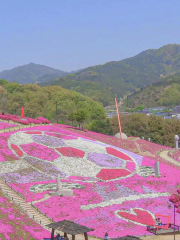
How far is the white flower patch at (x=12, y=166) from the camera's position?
158ft

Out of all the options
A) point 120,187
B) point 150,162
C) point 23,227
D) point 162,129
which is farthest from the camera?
point 162,129

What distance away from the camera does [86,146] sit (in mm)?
64375

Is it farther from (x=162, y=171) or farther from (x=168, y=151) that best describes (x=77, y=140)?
(x=168, y=151)

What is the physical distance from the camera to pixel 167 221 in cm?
3806

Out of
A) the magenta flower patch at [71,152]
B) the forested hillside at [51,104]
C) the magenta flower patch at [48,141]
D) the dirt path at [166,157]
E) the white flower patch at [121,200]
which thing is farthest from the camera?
the forested hillside at [51,104]

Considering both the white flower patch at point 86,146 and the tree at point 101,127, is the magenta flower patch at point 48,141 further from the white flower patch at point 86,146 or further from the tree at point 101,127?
the tree at point 101,127

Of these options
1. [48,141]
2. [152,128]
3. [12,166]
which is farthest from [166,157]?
[12,166]

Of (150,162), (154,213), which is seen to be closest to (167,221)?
(154,213)

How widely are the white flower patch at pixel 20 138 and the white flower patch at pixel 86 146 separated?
20.1ft

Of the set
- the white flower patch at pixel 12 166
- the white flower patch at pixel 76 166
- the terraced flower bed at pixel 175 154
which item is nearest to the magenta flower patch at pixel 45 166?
the white flower patch at pixel 76 166

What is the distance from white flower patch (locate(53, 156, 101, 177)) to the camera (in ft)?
171

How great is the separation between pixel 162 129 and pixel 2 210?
79173mm

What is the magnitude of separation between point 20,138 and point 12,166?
38.2ft

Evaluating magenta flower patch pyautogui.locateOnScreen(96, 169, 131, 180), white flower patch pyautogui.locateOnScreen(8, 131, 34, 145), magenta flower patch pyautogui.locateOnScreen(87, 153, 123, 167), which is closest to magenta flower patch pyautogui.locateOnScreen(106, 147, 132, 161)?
magenta flower patch pyautogui.locateOnScreen(87, 153, 123, 167)
